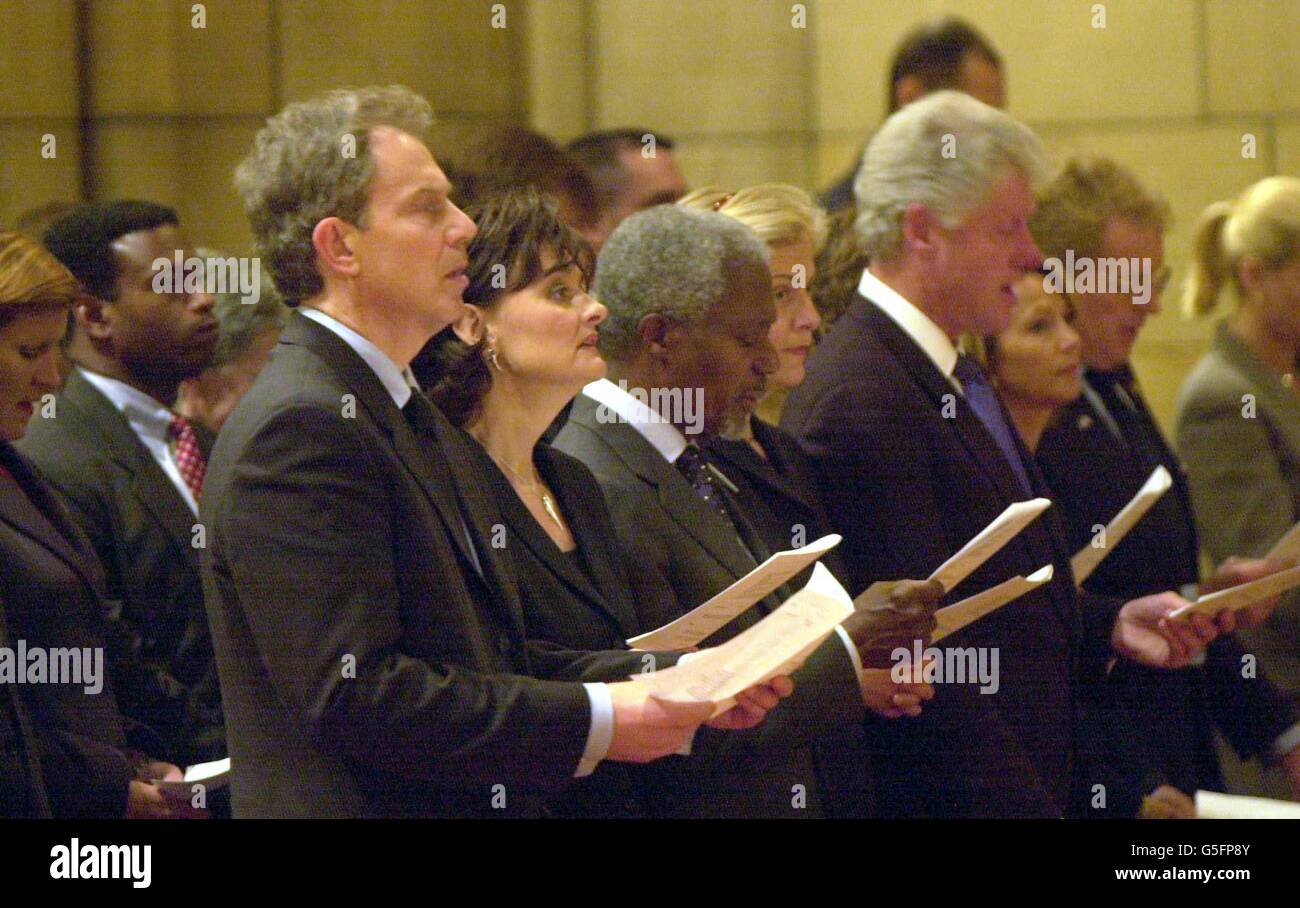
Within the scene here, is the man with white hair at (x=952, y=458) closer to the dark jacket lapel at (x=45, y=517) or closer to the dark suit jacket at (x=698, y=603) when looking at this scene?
the dark suit jacket at (x=698, y=603)

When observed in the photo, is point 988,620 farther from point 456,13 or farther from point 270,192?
point 456,13

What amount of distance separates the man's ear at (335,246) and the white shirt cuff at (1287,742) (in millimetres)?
2741

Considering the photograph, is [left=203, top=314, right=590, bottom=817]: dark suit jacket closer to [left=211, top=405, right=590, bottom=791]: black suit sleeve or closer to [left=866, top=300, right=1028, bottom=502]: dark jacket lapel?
[left=211, top=405, right=590, bottom=791]: black suit sleeve

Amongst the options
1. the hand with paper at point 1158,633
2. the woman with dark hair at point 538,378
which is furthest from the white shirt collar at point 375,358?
the hand with paper at point 1158,633

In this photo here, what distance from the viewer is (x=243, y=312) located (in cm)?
457

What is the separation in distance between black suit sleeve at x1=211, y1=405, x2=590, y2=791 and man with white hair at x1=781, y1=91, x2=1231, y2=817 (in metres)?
1.23

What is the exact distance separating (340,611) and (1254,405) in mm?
3019

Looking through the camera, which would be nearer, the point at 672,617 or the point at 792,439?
the point at 672,617

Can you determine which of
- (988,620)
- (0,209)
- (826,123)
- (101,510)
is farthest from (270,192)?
(826,123)

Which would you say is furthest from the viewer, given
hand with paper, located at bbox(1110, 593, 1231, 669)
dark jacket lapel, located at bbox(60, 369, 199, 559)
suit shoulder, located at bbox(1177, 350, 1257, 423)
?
suit shoulder, located at bbox(1177, 350, 1257, 423)

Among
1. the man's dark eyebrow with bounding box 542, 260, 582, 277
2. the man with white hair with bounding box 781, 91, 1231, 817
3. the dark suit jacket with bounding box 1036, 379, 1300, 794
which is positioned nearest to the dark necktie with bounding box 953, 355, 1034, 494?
the man with white hair with bounding box 781, 91, 1231, 817

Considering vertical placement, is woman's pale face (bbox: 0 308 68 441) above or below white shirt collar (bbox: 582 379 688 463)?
above

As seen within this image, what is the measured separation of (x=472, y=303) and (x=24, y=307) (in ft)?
2.63

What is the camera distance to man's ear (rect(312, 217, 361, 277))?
2781mm
